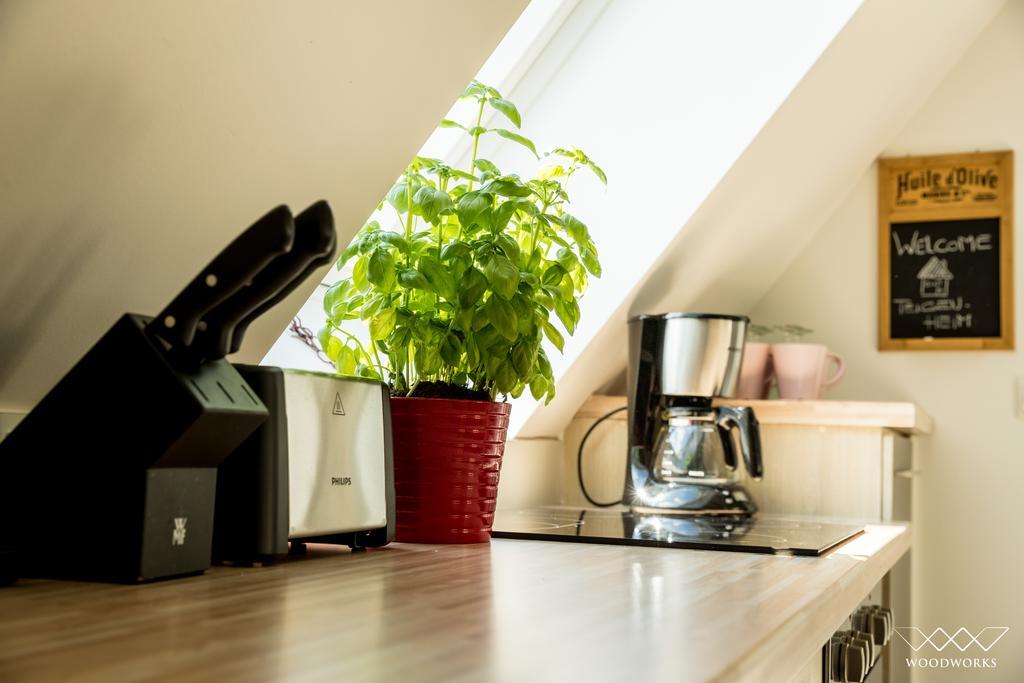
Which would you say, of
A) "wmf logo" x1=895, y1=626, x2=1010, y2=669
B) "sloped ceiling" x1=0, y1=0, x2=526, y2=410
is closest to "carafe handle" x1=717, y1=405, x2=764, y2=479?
"sloped ceiling" x1=0, y1=0, x2=526, y2=410

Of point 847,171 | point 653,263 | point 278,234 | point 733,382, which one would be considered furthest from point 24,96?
point 847,171

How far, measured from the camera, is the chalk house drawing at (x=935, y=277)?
9.71 ft

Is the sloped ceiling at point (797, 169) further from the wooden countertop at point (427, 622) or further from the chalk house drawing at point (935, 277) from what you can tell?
the wooden countertop at point (427, 622)

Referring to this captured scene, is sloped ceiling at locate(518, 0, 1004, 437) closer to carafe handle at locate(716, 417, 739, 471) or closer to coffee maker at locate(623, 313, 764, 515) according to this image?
coffee maker at locate(623, 313, 764, 515)

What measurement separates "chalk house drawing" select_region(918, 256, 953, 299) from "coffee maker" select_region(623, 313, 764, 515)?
106 centimetres

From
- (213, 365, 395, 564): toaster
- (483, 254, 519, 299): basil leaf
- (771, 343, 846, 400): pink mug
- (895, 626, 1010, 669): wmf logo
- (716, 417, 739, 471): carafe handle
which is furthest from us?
(895, 626, 1010, 669): wmf logo

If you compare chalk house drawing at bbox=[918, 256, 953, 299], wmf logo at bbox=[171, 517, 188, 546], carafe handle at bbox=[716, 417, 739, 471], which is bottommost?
wmf logo at bbox=[171, 517, 188, 546]

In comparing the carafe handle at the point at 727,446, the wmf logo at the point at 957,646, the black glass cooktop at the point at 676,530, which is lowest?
the wmf logo at the point at 957,646

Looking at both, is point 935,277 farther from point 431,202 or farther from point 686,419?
point 431,202

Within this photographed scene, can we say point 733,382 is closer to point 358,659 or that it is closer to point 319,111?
point 319,111

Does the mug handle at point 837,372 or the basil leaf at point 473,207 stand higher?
the basil leaf at point 473,207

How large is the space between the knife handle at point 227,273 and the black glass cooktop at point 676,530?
2.37 ft

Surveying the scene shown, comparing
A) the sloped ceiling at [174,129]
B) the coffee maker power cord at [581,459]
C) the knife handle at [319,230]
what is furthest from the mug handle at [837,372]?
the knife handle at [319,230]

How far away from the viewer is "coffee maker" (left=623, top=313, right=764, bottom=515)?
6.57 ft
